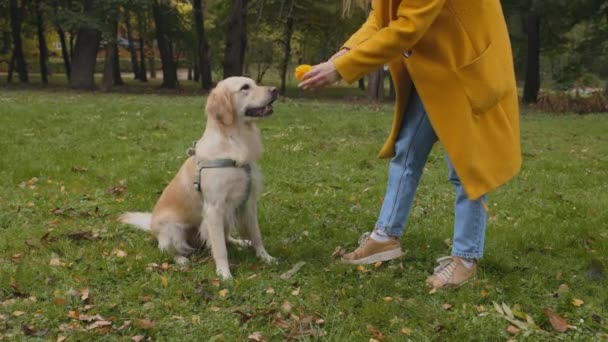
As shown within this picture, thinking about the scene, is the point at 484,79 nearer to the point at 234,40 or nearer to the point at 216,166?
the point at 216,166

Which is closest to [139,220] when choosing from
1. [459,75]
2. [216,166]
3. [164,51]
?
[216,166]

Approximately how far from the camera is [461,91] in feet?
11.6

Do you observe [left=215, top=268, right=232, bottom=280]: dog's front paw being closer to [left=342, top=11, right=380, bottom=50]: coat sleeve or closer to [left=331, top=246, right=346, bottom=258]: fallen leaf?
[left=331, top=246, right=346, bottom=258]: fallen leaf

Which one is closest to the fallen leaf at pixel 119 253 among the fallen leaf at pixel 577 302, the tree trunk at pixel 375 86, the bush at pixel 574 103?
the fallen leaf at pixel 577 302

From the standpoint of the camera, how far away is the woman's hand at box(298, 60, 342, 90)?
3504mm

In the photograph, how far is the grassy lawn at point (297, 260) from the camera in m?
3.46

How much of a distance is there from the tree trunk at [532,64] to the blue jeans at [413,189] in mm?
21092

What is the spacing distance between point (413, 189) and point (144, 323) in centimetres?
200

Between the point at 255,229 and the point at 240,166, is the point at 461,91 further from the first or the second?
the point at 255,229

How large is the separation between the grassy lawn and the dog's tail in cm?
11

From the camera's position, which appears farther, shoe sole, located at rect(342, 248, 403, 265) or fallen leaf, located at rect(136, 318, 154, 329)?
shoe sole, located at rect(342, 248, 403, 265)

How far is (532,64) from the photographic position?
76.9 ft

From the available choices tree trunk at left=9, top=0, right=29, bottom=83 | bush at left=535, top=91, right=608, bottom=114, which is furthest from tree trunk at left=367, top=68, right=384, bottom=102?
tree trunk at left=9, top=0, right=29, bottom=83

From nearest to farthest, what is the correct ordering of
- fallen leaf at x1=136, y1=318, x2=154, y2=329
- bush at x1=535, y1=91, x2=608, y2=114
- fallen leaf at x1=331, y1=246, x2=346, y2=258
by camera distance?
fallen leaf at x1=136, y1=318, x2=154, y2=329 → fallen leaf at x1=331, y1=246, x2=346, y2=258 → bush at x1=535, y1=91, x2=608, y2=114
